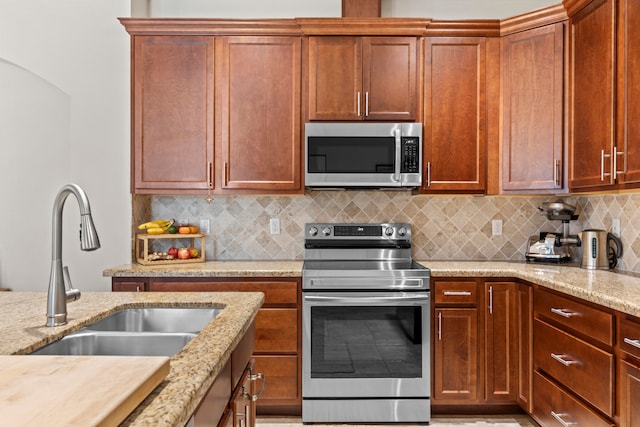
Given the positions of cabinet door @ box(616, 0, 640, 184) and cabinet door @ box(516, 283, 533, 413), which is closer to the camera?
cabinet door @ box(616, 0, 640, 184)

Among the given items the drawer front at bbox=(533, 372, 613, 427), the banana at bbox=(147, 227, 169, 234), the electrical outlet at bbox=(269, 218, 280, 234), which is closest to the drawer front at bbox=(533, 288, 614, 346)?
the drawer front at bbox=(533, 372, 613, 427)

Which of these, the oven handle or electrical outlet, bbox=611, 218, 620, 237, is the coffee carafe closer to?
electrical outlet, bbox=611, 218, 620, 237

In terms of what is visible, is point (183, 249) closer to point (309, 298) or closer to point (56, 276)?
point (309, 298)

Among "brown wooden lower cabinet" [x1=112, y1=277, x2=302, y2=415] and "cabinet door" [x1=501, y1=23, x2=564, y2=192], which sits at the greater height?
"cabinet door" [x1=501, y1=23, x2=564, y2=192]

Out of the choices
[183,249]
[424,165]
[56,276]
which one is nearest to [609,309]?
[424,165]

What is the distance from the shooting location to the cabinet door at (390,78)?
9.63 ft

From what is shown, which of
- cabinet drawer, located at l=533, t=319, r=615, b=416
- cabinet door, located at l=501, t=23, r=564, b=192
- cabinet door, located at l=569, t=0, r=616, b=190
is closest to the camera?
cabinet drawer, located at l=533, t=319, r=615, b=416

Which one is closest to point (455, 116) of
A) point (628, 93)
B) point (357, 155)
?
point (357, 155)

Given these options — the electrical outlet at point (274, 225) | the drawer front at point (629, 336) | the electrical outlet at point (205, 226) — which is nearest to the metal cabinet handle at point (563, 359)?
the drawer front at point (629, 336)

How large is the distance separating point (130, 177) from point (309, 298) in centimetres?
144

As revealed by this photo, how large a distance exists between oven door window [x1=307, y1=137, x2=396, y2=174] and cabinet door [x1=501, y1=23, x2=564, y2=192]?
2.50 feet

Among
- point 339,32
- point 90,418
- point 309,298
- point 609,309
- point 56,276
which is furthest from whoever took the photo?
point 339,32

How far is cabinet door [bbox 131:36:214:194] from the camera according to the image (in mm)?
2953

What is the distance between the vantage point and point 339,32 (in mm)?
2912
